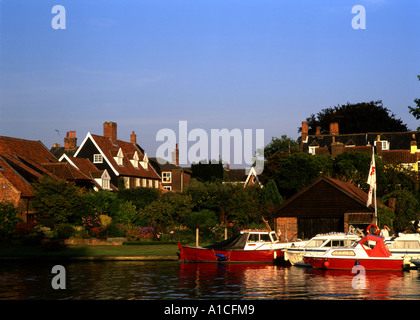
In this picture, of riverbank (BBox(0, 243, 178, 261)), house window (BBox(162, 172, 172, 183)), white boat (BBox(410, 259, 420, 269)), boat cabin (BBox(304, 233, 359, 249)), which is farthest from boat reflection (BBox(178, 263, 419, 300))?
house window (BBox(162, 172, 172, 183))

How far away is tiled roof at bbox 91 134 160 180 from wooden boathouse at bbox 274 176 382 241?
32512 mm

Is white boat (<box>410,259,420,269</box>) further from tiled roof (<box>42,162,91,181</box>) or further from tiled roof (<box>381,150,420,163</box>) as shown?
tiled roof (<box>381,150,420,163</box>)

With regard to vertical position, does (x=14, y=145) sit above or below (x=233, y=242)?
above

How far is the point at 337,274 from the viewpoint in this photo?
37938mm

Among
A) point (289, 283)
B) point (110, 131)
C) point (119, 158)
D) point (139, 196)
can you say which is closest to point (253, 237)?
point (289, 283)

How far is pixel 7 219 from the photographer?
2172 inches

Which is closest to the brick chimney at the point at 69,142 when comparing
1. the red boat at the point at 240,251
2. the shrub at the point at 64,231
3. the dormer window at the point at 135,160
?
the dormer window at the point at 135,160

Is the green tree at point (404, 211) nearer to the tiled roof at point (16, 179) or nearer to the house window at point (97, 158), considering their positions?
the tiled roof at point (16, 179)

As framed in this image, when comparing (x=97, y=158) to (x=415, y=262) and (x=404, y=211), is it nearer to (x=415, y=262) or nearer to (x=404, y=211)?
(x=404, y=211)

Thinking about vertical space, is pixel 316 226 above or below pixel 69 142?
below

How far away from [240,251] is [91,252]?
1194 centimetres
